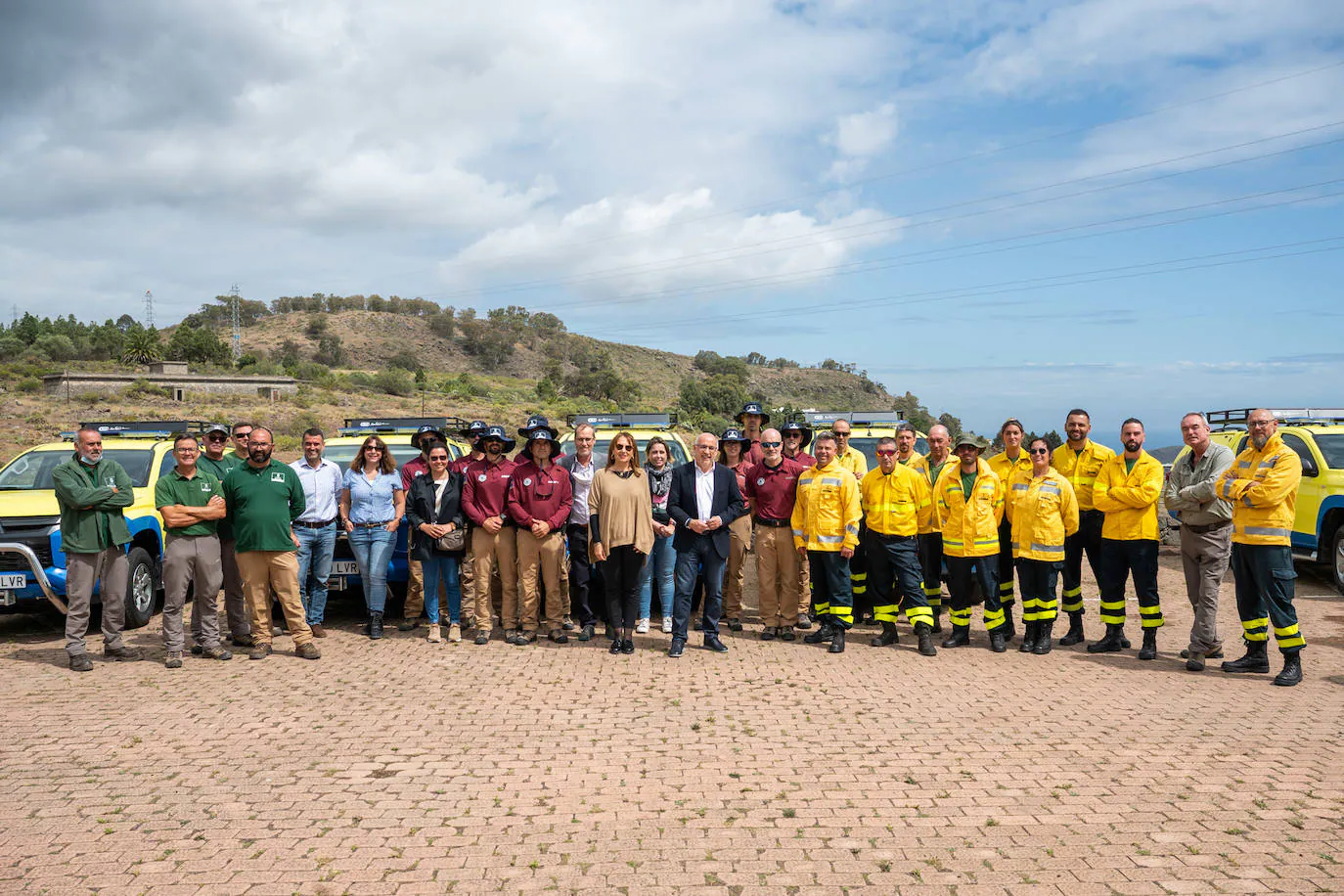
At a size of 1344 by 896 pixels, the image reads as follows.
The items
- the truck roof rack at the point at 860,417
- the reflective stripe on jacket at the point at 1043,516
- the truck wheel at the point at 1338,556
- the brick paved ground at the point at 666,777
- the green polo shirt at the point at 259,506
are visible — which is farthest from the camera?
the truck roof rack at the point at 860,417

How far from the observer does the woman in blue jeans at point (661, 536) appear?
28.1 ft

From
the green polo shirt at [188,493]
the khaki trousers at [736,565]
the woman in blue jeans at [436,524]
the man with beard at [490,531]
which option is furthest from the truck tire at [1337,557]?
the green polo shirt at [188,493]

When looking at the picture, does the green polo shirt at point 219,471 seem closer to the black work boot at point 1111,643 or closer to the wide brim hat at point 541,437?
the wide brim hat at point 541,437

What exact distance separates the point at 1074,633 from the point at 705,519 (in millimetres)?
3766

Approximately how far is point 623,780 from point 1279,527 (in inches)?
229

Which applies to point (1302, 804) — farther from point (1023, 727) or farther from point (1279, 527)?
point (1279, 527)

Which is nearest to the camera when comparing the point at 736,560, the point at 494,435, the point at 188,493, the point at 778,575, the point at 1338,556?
the point at 188,493

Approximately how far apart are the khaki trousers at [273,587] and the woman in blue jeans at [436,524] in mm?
1097

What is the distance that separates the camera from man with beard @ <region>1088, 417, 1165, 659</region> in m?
7.92

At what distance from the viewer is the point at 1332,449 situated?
11562 mm

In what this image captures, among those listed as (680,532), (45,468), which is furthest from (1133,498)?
(45,468)

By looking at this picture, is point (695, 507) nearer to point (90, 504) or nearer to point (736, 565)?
point (736, 565)

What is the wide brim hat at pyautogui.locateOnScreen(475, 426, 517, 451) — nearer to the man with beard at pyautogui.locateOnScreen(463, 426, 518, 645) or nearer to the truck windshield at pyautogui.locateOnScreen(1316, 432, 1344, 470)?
the man with beard at pyautogui.locateOnScreen(463, 426, 518, 645)

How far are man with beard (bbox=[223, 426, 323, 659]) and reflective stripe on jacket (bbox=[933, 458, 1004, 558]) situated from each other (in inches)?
233
